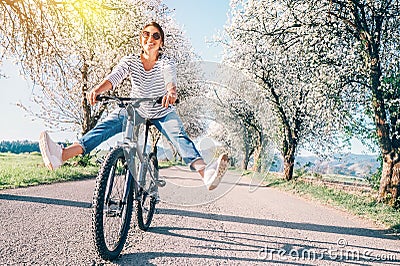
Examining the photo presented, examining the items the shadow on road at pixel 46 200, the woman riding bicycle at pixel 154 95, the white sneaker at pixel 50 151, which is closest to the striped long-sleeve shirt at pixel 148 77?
the woman riding bicycle at pixel 154 95

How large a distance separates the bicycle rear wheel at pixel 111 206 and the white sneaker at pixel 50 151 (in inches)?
19.9

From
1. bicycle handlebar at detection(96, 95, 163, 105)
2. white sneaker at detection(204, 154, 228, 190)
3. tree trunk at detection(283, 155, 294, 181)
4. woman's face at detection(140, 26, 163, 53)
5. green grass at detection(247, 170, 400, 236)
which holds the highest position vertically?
woman's face at detection(140, 26, 163, 53)

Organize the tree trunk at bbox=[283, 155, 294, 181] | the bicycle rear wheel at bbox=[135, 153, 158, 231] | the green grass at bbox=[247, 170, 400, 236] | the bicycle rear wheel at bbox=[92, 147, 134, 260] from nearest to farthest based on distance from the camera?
the bicycle rear wheel at bbox=[92, 147, 134, 260] → the bicycle rear wheel at bbox=[135, 153, 158, 231] → the green grass at bbox=[247, 170, 400, 236] → the tree trunk at bbox=[283, 155, 294, 181]

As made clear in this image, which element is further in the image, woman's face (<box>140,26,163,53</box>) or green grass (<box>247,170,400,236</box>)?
green grass (<box>247,170,400,236</box>)

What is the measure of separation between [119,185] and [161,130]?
0.83 m

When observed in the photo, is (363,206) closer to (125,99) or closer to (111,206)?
(111,206)

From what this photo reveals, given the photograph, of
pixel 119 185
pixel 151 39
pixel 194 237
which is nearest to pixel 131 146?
pixel 119 185

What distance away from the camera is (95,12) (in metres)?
11.4

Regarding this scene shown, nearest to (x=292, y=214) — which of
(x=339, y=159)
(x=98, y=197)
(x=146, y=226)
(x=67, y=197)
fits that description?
(x=146, y=226)

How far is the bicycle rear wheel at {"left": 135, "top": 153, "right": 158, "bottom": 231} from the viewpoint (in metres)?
4.76

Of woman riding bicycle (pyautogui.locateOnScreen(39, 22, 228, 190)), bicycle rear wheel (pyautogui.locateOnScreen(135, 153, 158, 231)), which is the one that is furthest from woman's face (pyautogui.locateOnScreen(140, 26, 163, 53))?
bicycle rear wheel (pyautogui.locateOnScreen(135, 153, 158, 231))

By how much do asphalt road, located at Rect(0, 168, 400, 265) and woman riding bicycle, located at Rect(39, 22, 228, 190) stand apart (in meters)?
1.03

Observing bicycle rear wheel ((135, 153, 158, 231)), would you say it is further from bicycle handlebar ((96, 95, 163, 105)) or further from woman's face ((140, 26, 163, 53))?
woman's face ((140, 26, 163, 53))

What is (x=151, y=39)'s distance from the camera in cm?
431
